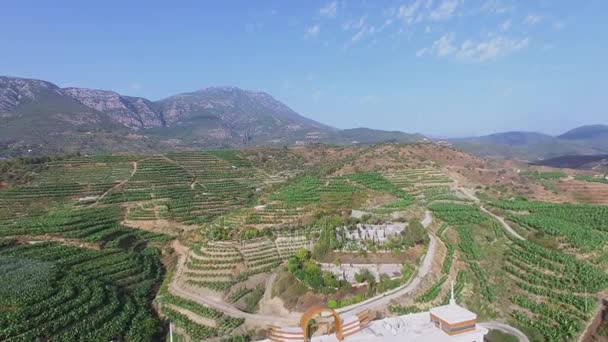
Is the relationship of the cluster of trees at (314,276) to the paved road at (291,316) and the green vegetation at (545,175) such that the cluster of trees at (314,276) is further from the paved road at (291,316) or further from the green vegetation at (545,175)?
the green vegetation at (545,175)

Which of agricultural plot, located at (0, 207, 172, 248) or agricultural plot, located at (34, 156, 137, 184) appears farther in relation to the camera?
agricultural plot, located at (34, 156, 137, 184)

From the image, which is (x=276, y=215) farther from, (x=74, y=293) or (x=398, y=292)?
(x=74, y=293)

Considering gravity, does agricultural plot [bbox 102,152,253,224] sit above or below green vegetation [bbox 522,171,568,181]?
below

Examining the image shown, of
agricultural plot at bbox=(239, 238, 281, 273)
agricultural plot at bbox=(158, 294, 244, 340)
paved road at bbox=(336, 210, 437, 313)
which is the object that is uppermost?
paved road at bbox=(336, 210, 437, 313)

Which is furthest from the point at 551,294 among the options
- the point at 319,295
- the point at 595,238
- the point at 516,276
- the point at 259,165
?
the point at 259,165

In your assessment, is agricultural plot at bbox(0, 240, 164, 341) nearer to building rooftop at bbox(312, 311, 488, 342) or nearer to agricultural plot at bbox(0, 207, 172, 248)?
agricultural plot at bbox(0, 207, 172, 248)

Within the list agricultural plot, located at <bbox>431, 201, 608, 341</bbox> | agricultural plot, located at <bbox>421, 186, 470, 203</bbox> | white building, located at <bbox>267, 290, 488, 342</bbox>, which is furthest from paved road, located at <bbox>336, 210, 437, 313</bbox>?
agricultural plot, located at <bbox>421, 186, 470, 203</bbox>
